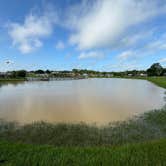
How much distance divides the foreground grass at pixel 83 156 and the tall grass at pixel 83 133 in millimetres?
1130

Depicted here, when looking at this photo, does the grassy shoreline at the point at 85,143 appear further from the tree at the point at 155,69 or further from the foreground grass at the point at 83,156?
the tree at the point at 155,69

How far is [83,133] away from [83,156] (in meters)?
2.60

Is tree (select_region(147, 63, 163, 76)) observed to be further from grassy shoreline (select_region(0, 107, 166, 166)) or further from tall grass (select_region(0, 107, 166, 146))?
tall grass (select_region(0, 107, 166, 146))

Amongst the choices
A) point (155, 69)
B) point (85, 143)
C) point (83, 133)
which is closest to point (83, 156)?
point (85, 143)

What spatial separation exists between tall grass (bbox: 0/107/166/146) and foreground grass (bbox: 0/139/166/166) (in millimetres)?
1130

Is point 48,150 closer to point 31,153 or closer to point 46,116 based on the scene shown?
point 31,153

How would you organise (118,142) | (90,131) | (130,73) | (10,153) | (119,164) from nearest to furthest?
(119,164) < (10,153) < (118,142) < (90,131) < (130,73)

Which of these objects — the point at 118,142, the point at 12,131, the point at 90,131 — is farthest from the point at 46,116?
the point at 118,142

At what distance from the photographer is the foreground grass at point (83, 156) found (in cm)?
408

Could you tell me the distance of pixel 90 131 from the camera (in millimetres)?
7293

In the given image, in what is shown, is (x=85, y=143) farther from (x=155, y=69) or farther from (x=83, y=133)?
(x=155, y=69)

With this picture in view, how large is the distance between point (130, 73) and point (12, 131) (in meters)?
122

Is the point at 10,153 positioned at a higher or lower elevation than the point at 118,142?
higher

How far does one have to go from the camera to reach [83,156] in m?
4.48
